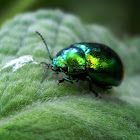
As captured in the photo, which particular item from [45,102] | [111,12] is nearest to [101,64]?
[45,102]

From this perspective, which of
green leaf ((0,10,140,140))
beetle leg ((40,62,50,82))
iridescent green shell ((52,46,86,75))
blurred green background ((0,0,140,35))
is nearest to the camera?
green leaf ((0,10,140,140))

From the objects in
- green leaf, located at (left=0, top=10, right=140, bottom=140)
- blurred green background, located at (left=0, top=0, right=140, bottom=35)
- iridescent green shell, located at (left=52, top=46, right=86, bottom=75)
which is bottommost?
green leaf, located at (left=0, top=10, right=140, bottom=140)

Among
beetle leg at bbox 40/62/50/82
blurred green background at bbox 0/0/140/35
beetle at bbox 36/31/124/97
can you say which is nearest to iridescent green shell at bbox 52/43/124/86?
beetle at bbox 36/31/124/97

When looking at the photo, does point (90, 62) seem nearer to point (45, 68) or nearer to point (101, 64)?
point (101, 64)

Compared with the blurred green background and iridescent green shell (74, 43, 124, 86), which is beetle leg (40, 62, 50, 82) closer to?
iridescent green shell (74, 43, 124, 86)

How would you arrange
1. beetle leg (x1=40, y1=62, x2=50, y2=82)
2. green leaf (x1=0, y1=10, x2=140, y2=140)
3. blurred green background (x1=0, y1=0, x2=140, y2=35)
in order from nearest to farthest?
green leaf (x1=0, y1=10, x2=140, y2=140) < beetle leg (x1=40, y1=62, x2=50, y2=82) < blurred green background (x1=0, y1=0, x2=140, y2=35)

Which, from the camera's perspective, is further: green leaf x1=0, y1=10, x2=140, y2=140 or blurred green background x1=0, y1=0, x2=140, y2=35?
blurred green background x1=0, y1=0, x2=140, y2=35

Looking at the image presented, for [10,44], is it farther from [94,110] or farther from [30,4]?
[30,4]

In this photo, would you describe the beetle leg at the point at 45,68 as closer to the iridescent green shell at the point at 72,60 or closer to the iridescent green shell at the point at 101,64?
the iridescent green shell at the point at 72,60
